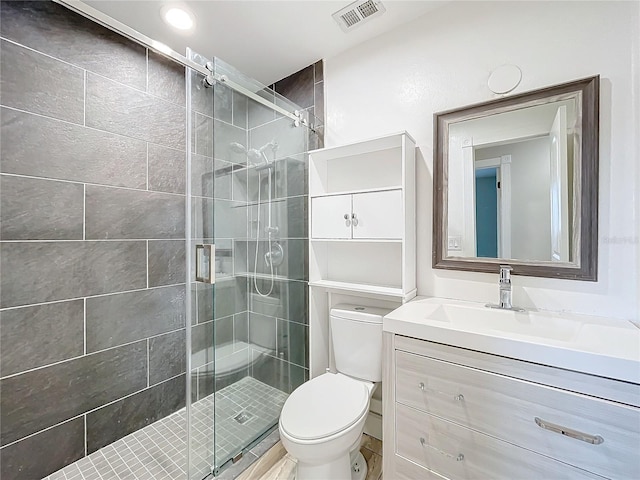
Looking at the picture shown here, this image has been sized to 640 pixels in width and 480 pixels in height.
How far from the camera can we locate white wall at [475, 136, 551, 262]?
122cm

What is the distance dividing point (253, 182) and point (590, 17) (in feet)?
5.51

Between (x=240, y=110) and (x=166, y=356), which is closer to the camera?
(x=240, y=110)

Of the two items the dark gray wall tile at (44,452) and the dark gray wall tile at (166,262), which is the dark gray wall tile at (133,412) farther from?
the dark gray wall tile at (166,262)

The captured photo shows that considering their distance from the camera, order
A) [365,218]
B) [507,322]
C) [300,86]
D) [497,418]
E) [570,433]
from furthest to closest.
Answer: [300,86] → [365,218] → [507,322] → [497,418] → [570,433]

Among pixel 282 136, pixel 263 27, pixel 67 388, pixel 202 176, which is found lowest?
pixel 67 388

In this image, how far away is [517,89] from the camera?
126 cm

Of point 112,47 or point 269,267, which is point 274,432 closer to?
point 269,267

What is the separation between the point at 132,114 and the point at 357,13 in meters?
1.43

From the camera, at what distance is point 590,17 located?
3.66 ft

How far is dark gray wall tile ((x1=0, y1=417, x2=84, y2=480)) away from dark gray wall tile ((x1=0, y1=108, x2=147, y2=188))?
1259 millimetres

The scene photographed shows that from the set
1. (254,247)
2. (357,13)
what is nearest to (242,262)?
(254,247)

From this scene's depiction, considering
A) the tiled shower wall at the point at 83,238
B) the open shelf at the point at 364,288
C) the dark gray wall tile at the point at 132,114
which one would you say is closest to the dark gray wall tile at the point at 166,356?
the tiled shower wall at the point at 83,238

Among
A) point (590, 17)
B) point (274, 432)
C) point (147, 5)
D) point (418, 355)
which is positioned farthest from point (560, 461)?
point (147, 5)

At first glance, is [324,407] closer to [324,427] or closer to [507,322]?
[324,427]
